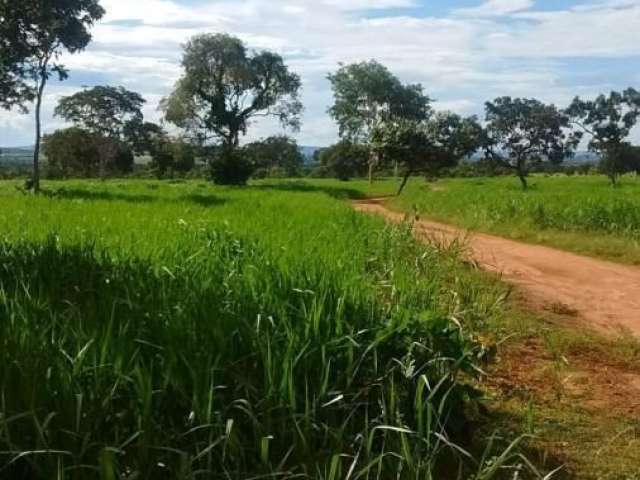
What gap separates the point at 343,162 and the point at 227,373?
2181 inches


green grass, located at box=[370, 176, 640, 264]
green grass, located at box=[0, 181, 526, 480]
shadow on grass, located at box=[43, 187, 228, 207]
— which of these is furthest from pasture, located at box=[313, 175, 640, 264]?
green grass, located at box=[0, 181, 526, 480]

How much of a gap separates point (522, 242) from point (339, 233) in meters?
7.21

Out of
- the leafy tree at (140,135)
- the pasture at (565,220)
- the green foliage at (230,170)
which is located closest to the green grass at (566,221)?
the pasture at (565,220)

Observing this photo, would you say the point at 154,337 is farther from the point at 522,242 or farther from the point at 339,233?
the point at 522,242

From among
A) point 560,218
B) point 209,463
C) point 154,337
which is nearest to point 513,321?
point 154,337

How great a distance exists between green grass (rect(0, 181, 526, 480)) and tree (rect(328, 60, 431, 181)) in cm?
4358

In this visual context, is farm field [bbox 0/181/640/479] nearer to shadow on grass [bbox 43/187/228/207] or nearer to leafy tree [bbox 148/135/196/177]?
shadow on grass [bbox 43/187/228/207]

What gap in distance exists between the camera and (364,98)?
160 ft

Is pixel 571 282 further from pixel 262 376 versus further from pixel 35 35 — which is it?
pixel 35 35

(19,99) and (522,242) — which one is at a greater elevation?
(19,99)

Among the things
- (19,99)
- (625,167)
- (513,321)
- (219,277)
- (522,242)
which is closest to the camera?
(219,277)

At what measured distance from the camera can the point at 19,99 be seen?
Result: 24.8m

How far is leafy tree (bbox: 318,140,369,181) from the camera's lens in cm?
5360

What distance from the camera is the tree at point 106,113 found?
54188 millimetres
